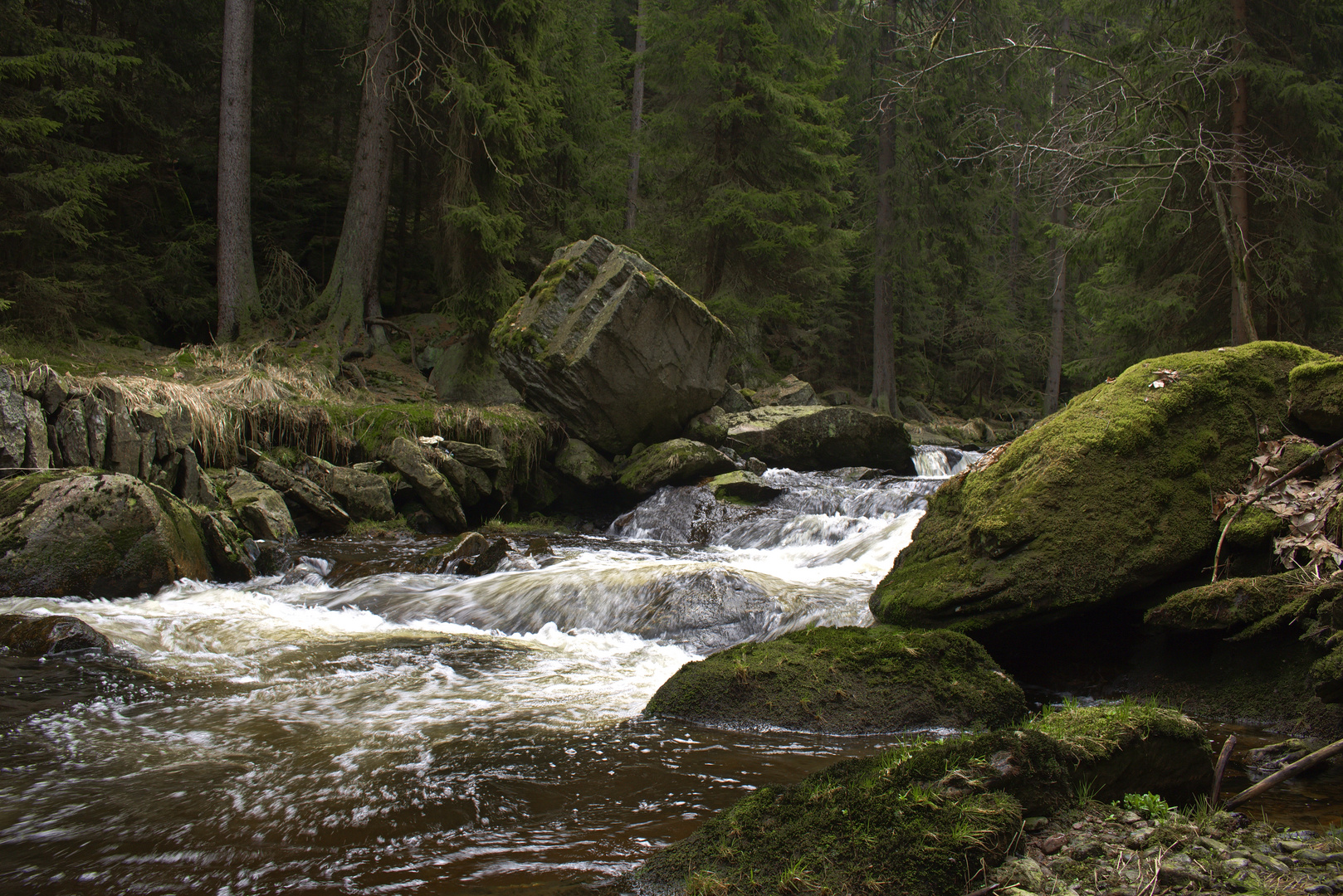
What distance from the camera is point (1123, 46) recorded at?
1198 cm

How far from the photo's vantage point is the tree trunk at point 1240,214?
820 cm

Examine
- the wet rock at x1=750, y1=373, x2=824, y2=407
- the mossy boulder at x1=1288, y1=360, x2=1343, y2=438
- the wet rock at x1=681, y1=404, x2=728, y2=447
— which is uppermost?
the mossy boulder at x1=1288, y1=360, x2=1343, y2=438

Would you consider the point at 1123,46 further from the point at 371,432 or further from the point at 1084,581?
the point at 371,432

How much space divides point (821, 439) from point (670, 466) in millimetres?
3509

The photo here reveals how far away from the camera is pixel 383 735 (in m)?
3.97

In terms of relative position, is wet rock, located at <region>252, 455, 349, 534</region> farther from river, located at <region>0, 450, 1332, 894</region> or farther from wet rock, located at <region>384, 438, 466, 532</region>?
river, located at <region>0, 450, 1332, 894</region>

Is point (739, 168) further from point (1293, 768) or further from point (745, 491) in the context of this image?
point (1293, 768)

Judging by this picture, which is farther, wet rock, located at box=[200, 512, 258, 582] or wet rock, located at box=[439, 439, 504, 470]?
wet rock, located at box=[439, 439, 504, 470]

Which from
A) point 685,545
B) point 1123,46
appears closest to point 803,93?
point 1123,46

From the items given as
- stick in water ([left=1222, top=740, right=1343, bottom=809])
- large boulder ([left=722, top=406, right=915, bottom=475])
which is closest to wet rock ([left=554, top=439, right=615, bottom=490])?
large boulder ([left=722, top=406, right=915, bottom=475])

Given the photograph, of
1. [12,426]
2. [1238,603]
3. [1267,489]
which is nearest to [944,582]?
[1238,603]

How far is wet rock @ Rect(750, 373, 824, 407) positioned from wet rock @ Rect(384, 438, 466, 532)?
32.5 ft

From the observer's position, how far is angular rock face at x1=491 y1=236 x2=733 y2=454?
12.1 m

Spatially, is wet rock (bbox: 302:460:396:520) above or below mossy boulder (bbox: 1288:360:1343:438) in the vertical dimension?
below
